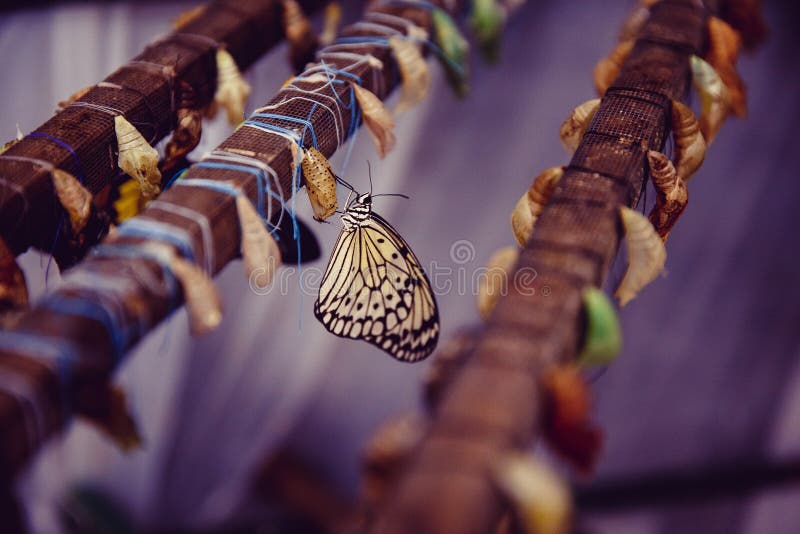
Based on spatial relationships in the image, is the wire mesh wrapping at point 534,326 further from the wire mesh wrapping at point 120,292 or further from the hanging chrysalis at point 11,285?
the hanging chrysalis at point 11,285

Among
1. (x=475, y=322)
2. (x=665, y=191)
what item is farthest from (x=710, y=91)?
(x=475, y=322)

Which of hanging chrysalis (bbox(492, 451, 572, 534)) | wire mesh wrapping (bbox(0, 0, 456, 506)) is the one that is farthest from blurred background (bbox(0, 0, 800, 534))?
hanging chrysalis (bbox(492, 451, 572, 534))

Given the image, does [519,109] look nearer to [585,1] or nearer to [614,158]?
[585,1]

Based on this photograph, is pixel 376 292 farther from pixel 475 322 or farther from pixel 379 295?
pixel 475 322

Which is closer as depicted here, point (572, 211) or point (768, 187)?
point (572, 211)

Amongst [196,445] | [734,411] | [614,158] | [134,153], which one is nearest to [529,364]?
[614,158]

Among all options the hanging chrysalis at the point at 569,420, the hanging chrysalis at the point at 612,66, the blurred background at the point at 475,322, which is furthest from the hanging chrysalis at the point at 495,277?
the blurred background at the point at 475,322
